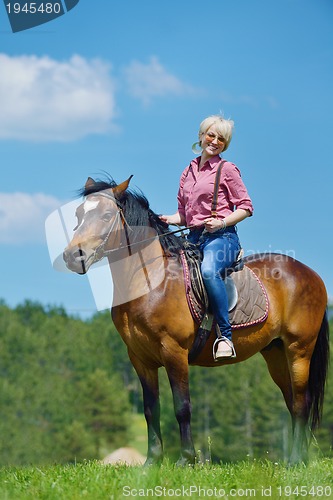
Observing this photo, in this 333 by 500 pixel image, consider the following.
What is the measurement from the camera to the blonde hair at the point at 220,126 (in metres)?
7.27

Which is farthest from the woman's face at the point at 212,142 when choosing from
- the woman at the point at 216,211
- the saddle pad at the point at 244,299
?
the saddle pad at the point at 244,299

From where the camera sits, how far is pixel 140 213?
7.11m

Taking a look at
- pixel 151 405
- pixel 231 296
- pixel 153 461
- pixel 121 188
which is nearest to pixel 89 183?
pixel 121 188

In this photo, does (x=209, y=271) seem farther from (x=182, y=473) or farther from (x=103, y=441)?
(x=103, y=441)

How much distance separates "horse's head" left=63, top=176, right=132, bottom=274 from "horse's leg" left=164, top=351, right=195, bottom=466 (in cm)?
130

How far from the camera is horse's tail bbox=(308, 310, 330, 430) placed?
26.5 ft

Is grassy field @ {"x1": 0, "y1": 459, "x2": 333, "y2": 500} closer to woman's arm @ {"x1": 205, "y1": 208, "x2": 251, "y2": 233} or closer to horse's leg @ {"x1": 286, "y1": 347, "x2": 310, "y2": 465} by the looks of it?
horse's leg @ {"x1": 286, "y1": 347, "x2": 310, "y2": 465}

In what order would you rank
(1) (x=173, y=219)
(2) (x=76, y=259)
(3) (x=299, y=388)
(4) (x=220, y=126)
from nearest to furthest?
1. (2) (x=76, y=259)
2. (4) (x=220, y=126)
3. (1) (x=173, y=219)
4. (3) (x=299, y=388)

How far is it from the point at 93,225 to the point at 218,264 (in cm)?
138

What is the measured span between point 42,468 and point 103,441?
52518mm

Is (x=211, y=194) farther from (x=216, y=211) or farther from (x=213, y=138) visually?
(x=213, y=138)

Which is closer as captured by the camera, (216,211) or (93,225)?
(93,225)

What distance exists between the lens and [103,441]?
190 ft

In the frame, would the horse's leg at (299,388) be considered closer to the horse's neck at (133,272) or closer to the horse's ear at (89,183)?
the horse's neck at (133,272)
